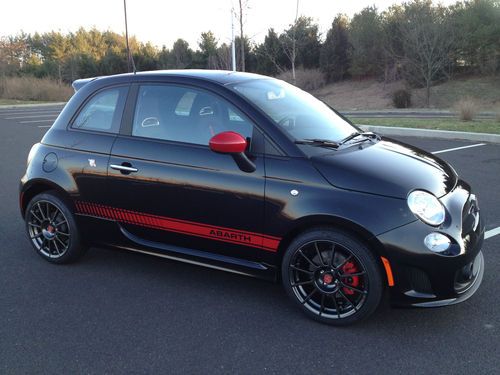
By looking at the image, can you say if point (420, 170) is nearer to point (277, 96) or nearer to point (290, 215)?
point (290, 215)

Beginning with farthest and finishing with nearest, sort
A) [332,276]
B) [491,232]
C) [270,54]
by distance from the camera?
1. [270,54]
2. [491,232]
3. [332,276]

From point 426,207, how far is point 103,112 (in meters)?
2.68

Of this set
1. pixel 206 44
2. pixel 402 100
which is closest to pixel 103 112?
pixel 402 100

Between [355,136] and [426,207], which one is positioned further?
[355,136]

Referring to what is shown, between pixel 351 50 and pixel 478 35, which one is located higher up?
pixel 478 35

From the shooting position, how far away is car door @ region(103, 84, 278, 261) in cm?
345

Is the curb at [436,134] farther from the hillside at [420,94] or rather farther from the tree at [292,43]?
the hillside at [420,94]

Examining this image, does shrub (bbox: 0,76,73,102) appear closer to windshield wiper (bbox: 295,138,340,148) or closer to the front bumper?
windshield wiper (bbox: 295,138,340,148)

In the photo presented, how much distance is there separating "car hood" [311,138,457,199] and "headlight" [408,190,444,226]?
0.16ft

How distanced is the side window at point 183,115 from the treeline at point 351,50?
2363cm

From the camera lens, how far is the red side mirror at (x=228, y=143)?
329cm

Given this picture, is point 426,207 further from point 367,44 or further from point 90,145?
point 367,44

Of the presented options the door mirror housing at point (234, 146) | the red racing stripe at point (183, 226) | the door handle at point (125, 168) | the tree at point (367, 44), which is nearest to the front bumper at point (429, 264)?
the red racing stripe at point (183, 226)

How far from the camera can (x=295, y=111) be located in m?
3.86
